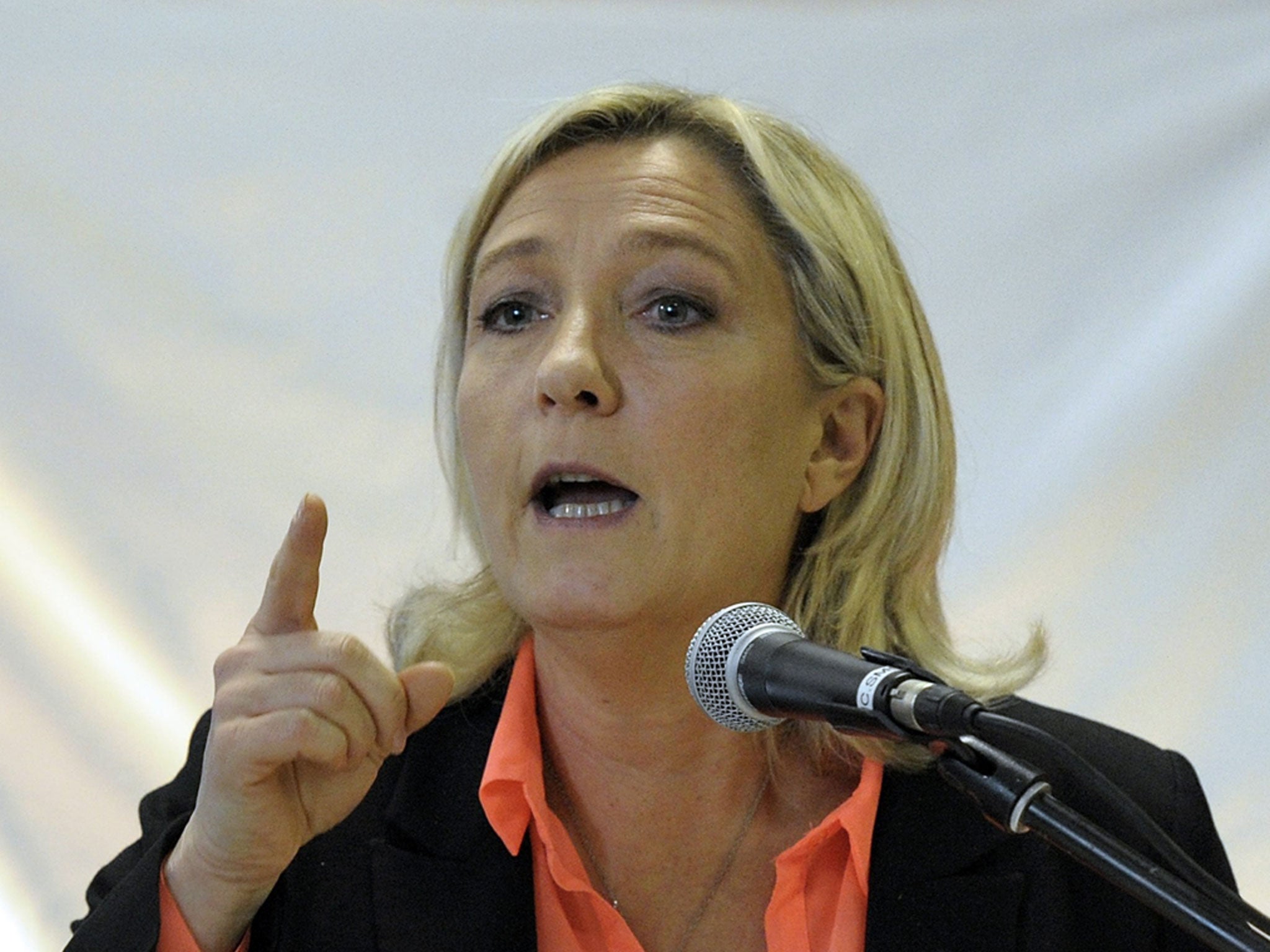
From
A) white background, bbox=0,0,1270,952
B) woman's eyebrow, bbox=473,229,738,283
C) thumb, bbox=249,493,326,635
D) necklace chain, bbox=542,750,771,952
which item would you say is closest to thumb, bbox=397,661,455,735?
thumb, bbox=249,493,326,635

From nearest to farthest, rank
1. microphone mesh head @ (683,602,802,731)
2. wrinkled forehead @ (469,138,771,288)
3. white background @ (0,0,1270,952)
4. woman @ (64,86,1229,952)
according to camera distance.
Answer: microphone mesh head @ (683,602,802,731) → woman @ (64,86,1229,952) → wrinkled forehead @ (469,138,771,288) → white background @ (0,0,1270,952)

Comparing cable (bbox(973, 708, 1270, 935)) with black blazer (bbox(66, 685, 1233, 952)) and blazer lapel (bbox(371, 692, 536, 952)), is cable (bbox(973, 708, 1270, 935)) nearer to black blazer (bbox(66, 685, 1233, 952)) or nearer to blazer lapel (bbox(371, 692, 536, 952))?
black blazer (bbox(66, 685, 1233, 952))

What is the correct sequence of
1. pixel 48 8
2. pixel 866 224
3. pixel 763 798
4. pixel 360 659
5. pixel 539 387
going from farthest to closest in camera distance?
pixel 48 8 < pixel 866 224 < pixel 763 798 < pixel 539 387 < pixel 360 659

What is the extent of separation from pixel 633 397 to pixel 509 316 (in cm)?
28

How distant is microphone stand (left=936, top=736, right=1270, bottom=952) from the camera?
97 cm

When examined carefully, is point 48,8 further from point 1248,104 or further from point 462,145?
point 1248,104

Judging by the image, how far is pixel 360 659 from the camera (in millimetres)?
1535

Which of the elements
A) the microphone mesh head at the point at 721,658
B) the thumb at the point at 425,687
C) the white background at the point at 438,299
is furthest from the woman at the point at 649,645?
the white background at the point at 438,299

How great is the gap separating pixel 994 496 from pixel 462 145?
47.0 inches

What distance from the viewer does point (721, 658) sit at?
51.2 inches

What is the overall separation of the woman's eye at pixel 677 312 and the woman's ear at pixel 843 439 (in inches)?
9.5

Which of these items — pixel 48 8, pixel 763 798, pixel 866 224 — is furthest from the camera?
pixel 48 8

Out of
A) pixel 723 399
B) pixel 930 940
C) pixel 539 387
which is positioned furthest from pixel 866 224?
pixel 930 940

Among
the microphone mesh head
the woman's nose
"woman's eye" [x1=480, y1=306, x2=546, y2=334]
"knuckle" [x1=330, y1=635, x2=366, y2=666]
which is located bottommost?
"knuckle" [x1=330, y1=635, x2=366, y2=666]
